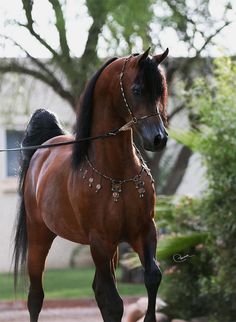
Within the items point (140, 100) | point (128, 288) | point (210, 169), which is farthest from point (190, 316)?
point (128, 288)

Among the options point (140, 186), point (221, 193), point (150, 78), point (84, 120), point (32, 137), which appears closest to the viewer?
Result: point (150, 78)

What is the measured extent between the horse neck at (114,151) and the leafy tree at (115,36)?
A: 7480 millimetres

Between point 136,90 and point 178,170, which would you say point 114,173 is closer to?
point 136,90

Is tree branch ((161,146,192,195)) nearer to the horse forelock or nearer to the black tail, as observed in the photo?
the black tail

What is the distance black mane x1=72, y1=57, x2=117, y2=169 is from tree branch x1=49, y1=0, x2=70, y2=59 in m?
7.65

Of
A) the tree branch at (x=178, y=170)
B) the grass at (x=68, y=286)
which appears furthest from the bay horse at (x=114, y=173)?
the tree branch at (x=178, y=170)

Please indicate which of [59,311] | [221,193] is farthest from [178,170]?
[221,193]

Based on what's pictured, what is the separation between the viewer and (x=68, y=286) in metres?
18.0

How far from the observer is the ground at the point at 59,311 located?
12.8 meters

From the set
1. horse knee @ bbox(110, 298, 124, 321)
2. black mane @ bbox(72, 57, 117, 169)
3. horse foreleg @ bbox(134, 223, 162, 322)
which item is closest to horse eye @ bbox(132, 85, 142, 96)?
black mane @ bbox(72, 57, 117, 169)

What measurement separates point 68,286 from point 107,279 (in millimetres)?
12371

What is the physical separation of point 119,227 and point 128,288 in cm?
1203

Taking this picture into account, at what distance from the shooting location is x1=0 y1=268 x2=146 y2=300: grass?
1602cm

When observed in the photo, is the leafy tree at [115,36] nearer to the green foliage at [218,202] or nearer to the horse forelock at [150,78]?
the green foliage at [218,202]
